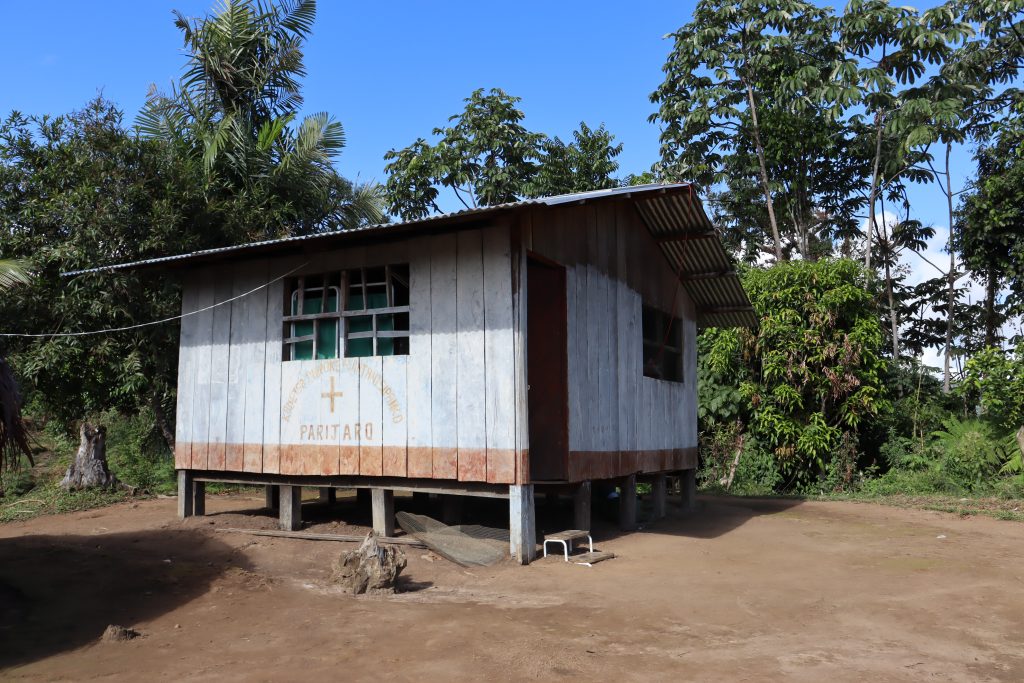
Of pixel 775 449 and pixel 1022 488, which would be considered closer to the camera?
pixel 1022 488

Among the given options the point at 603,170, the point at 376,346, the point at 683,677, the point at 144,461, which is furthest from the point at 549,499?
the point at 603,170

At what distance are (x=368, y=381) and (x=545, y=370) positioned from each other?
2001 mm

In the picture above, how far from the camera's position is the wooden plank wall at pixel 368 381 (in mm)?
8258

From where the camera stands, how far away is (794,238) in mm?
23562

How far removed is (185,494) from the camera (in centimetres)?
1038

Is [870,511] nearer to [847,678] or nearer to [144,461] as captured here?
[847,678]

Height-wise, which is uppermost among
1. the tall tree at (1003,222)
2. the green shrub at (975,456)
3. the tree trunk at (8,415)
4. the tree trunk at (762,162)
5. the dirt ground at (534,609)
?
the tree trunk at (762,162)

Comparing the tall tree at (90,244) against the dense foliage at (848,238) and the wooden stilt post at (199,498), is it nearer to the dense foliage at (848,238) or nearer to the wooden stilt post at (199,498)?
the wooden stilt post at (199,498)

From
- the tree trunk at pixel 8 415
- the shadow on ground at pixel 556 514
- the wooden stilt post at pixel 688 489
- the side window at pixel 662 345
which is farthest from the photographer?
the wooden stilt post at pixel 688 489

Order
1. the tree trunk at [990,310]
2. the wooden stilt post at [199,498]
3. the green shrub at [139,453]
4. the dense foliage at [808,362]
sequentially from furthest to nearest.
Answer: the tree trunk at [990,310] < the dense foliage at [808,362] < the green shrub at [139,453] < the wooden stilt post at [199,498]

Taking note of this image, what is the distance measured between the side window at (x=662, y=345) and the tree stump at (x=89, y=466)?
880 cm

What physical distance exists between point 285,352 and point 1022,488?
37.5 feet

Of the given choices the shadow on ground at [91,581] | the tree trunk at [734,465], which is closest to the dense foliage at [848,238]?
the tree trunk at [734,465]

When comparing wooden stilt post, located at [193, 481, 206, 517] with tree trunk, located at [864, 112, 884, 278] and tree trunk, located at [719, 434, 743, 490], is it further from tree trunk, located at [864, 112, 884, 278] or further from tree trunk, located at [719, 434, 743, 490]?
tree trunk, located at [864, 112, 884, 278]
